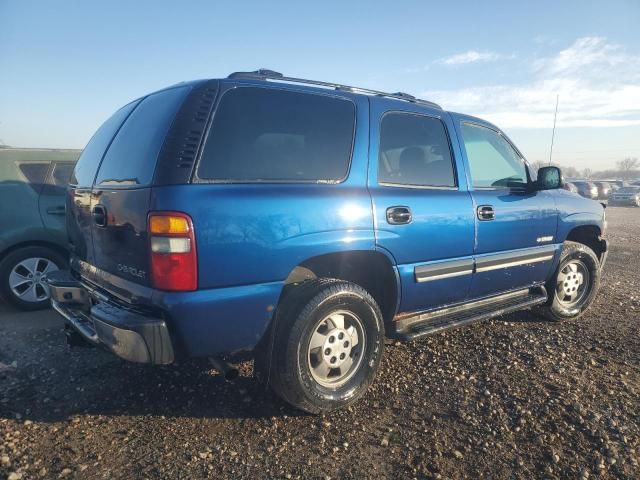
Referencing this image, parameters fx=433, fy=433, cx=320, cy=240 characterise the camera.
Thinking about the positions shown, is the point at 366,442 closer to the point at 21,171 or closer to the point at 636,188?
the point at 21,171

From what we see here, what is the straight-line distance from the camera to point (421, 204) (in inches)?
119

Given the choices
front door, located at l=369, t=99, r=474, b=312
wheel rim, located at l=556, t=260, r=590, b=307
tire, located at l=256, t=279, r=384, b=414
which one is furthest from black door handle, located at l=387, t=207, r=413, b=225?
wheel rim, located at l=556, t=260, r=590, b=307

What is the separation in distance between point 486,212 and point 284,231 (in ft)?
6.11

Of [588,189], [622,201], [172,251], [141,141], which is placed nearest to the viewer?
[172,251]

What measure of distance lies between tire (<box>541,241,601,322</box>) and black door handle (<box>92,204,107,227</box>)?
3986 millimetres

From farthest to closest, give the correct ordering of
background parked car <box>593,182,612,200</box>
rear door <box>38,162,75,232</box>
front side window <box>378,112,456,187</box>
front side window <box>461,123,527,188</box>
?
background parked car <box>593,182,612,200</box> < rear door <box>38,162,75,232</box> < front side window <box>461,123,527,188</box> < front side window <box>378,112,456,187</box>

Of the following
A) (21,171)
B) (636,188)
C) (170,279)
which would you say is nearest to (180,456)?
(170,279)

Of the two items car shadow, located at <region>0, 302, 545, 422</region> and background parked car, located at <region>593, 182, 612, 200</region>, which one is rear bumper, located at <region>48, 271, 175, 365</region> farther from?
background parked car, located at <region>593, 182, 612, 200</region>

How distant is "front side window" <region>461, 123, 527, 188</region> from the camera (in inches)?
143

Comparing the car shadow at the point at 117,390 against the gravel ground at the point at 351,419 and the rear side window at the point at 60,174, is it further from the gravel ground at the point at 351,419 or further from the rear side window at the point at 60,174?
the rear side window at the point at 60,174

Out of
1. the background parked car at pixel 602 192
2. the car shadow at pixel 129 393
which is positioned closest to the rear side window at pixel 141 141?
the car shadow at pixel 129 393

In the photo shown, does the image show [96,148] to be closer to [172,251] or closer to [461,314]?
[172,251]

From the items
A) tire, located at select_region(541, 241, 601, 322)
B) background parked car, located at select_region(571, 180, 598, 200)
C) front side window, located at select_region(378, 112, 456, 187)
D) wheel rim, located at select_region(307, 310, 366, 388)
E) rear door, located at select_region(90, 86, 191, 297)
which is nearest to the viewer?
rear door, located at select_region(90, 86, 191, 297)

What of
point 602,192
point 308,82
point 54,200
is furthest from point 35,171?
point 602,192
